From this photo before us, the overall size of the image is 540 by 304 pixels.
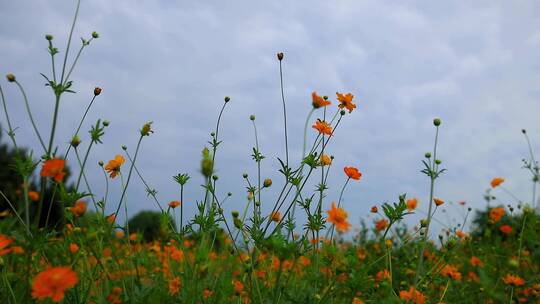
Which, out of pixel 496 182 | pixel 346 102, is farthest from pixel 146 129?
pixel 496 182

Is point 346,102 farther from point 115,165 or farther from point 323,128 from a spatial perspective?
point 115,165

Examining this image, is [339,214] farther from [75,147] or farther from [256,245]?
[75,147]

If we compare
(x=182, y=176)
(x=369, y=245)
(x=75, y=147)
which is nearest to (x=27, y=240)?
(x=75, y=147)

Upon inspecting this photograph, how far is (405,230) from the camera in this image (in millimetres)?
6465

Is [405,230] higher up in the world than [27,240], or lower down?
higher up

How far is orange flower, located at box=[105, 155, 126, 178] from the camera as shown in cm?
241

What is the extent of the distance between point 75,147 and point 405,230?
534 centimetres

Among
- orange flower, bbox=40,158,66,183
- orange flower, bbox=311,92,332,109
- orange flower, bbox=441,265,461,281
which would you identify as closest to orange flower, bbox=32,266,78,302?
orange flower, bbox=40,158,66,183

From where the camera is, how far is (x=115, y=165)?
95.0 inches

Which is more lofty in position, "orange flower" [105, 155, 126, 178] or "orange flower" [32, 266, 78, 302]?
"orange flower" [105, 155, 126, 178]

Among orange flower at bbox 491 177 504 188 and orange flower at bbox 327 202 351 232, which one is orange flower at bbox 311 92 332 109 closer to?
A: orange flower at bbox 327 202 351 232

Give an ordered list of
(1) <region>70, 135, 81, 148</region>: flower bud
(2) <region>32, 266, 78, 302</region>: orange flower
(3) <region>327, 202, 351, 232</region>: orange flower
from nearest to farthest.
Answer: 1. (2) <region>32, 266, 78, 302</region>: orange flower
2. (3) <region>327, 202, 351, 232</region>: orange flower
3. (1) <region>70, 135, 81, 148</region>: flower bud

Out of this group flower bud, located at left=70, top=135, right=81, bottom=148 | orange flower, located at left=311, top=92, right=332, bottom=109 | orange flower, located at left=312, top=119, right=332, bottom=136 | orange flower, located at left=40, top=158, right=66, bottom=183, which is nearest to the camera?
orange flower, located at left=40, top=158, right=66, bottom=183

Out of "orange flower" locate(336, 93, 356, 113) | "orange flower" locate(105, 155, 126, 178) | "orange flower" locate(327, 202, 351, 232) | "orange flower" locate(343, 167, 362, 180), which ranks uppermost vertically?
"orange flower" locate(336, 93, 356, 113)
